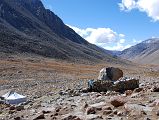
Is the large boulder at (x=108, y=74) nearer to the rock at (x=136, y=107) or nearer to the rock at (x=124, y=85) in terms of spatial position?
the rock at (x=124, y=85)

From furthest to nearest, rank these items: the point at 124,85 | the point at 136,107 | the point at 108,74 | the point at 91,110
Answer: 1. the point at 108,74
2. the point at 124,85
3. the point at 91,110
4. the point at 136,107

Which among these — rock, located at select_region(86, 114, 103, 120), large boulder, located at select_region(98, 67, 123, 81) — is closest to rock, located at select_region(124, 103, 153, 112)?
rock, located at select_region(86, 114, 103, 120)

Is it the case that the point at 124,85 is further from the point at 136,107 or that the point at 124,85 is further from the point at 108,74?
the point at 136,107

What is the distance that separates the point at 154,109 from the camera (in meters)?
14.8

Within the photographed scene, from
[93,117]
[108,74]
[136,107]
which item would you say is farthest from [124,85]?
[93,117]

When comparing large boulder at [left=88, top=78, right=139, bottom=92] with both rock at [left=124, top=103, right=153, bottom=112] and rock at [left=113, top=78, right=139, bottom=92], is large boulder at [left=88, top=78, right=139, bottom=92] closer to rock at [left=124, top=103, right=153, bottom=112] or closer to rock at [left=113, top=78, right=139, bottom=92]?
rock at [left=113, top=78, right=139, bottom=92]

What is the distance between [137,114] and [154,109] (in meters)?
1.03

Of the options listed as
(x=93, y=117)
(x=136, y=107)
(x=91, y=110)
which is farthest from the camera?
(x=91, y=110)

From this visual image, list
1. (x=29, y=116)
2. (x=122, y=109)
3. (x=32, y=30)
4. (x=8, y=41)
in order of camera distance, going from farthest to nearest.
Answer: (x=32, y=30), (x=8, y=41), (x=29, y=116), (x=122, y=109)

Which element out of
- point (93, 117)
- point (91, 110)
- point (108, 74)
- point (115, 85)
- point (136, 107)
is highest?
point (108, 74)

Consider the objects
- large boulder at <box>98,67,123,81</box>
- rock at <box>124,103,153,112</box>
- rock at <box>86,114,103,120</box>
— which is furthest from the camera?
large boulder at <box>98,67,123,81</box>

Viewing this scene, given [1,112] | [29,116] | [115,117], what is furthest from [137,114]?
[1,112]

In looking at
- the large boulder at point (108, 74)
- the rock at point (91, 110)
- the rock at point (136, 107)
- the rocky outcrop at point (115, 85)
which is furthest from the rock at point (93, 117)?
the large boulder at point (108, 74)

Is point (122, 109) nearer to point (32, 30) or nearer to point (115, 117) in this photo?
point (115, 117)
